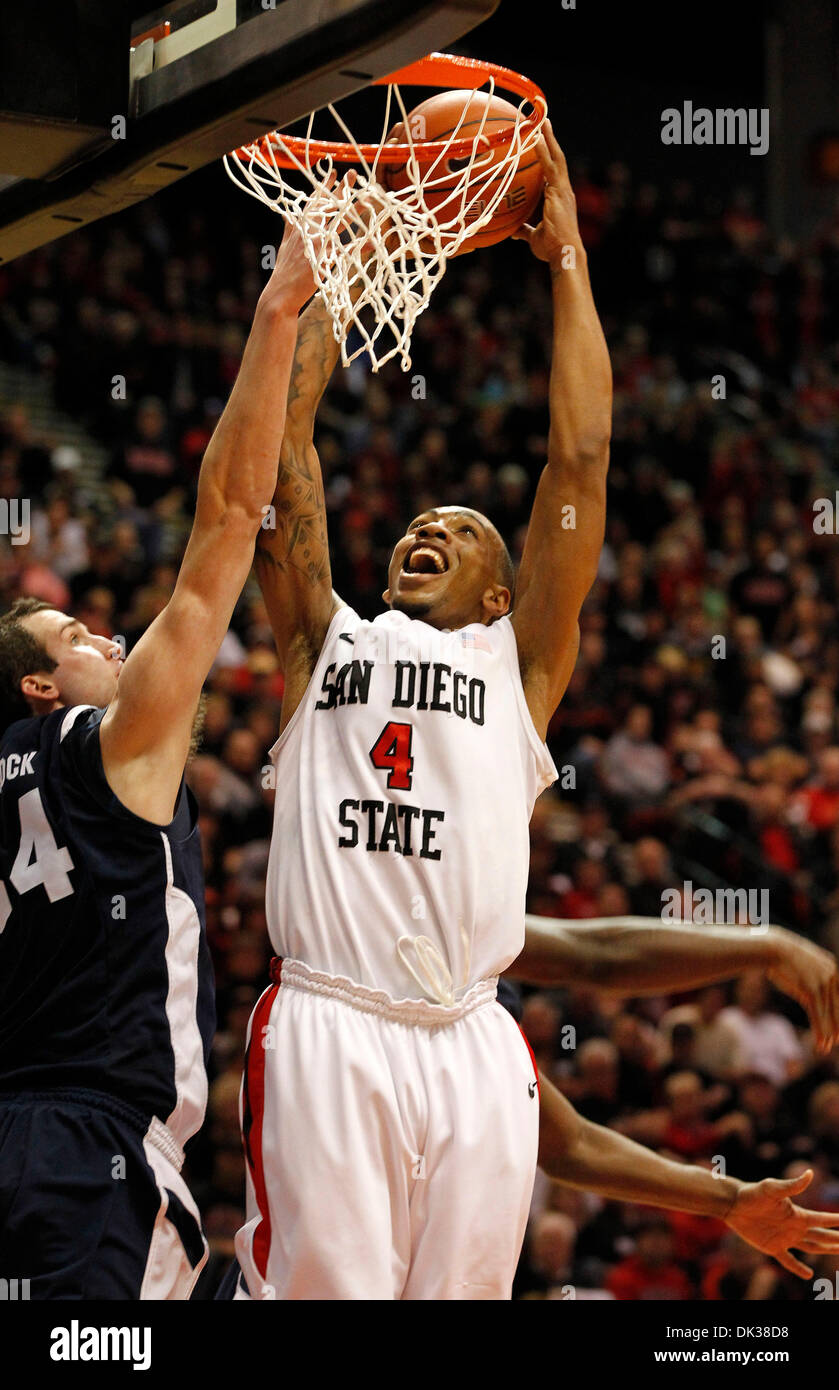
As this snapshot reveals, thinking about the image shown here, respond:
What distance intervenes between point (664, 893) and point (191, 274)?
5.68 meters

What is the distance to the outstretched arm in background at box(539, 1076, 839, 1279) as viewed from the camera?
4.57 m

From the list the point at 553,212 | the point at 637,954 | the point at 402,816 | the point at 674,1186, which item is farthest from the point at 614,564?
the point at 402,816

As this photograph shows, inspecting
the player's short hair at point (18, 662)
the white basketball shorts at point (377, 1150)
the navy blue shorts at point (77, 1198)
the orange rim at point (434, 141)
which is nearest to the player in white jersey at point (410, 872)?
the white basketball shorts at point (377, 1150)

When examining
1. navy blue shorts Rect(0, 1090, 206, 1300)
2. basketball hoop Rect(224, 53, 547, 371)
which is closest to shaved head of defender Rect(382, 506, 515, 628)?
basketball hoop Rect(224, 53, 547, 371)

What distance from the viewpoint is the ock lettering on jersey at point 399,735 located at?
3643mm

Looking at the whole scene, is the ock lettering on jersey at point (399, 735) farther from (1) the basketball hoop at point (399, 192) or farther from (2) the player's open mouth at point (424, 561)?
(1) the basketball hoop at point (399, 192)

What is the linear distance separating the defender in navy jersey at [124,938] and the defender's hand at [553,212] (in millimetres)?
718

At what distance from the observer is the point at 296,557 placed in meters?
3.96

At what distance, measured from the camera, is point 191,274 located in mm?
11852

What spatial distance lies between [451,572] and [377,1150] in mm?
1325

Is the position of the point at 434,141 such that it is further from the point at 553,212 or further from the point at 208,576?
the point at 208,576

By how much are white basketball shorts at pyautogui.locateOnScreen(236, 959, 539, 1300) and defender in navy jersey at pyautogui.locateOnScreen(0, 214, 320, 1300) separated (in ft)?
0.61
